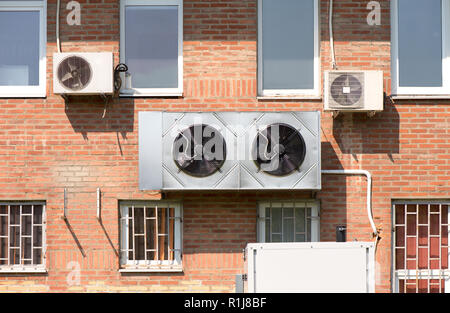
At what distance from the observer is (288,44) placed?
27.4 feet

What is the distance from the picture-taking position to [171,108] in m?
8.19

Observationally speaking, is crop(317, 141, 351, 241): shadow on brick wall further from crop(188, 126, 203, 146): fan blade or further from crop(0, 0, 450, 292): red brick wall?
crop(188, 126, 203, 146): fan blade

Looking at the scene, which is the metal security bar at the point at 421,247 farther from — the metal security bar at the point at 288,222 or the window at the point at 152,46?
the window at the point at 152,46

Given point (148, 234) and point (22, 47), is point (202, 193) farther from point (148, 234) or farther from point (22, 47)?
point (22, 47)

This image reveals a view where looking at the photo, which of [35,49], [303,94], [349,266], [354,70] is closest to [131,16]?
[35,49]

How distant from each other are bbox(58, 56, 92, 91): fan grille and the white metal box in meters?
3.12

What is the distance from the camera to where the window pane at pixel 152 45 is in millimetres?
8312

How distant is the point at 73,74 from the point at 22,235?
2.19m

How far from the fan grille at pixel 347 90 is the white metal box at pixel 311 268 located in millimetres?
2125

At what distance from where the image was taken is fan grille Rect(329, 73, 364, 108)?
25.8 feet

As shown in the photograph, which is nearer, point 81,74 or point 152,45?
point 81,74

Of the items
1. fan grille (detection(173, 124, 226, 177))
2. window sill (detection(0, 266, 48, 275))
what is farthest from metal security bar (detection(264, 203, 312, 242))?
window sill (detection(0, 266, 48, 275))

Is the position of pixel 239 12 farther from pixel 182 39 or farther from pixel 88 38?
pixel 88 38

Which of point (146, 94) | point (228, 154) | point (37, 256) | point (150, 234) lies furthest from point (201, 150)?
point (37, 256)
